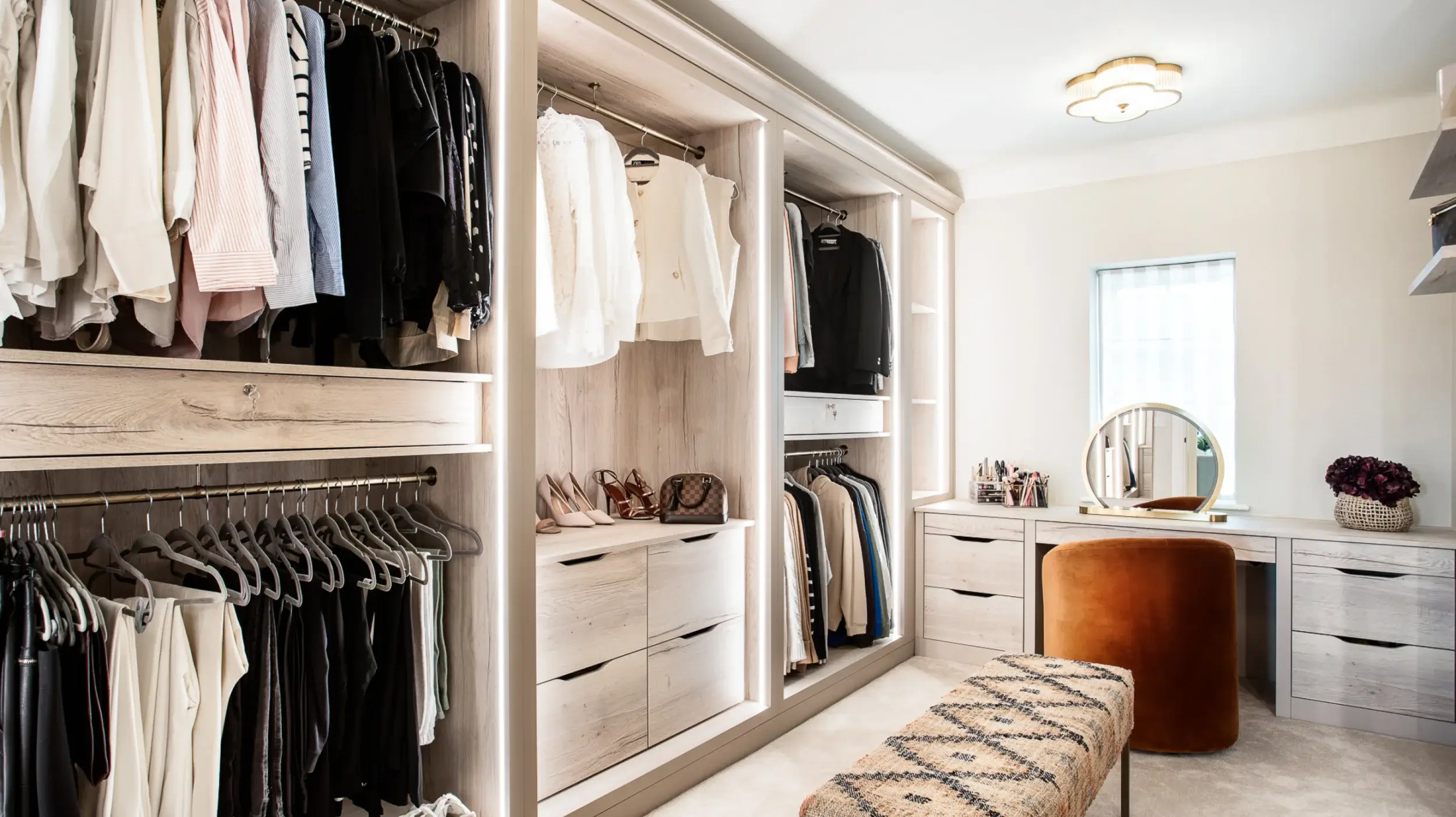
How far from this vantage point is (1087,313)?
13.3 feet

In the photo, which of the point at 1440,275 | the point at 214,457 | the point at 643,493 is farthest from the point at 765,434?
the point at 1440,275

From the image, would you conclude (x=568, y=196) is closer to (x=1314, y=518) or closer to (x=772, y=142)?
(x=772, y=142)

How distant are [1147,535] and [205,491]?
11.0 feet

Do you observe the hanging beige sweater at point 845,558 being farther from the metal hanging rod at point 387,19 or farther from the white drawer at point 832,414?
the metal hanging rod at point 387,19

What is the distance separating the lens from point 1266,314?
12.0ft

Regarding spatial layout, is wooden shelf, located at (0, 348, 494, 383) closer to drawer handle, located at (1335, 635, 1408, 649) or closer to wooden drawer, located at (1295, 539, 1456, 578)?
wooden drawer, located at (1295, 539, 1456, 578)

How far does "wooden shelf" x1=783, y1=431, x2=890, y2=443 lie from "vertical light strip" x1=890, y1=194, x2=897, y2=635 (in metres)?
0.10

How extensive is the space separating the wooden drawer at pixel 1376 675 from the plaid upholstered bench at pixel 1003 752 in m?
1.31

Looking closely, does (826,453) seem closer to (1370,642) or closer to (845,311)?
(845,311)

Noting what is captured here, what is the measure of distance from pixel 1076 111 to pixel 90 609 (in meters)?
3.46

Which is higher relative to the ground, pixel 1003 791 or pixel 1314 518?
pixel 1314 518

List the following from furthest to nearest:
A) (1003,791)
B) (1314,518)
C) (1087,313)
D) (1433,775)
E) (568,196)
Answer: (1087,313), (1314,518), (1433,775), (568,196), (1003,791)

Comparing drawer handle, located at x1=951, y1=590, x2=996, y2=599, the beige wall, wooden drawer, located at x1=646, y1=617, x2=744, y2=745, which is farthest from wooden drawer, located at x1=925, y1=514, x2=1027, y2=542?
wooden drawer, located at x1=646, y1=617, x2=744, y2=745

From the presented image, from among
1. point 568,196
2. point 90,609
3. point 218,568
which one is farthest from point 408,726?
point 568,196
